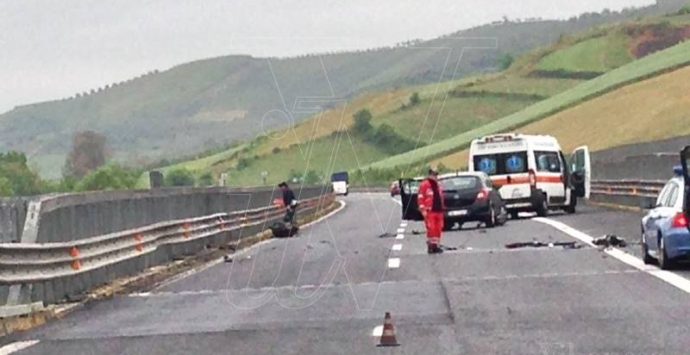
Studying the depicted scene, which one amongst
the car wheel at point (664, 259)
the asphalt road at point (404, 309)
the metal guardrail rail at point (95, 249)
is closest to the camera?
the asphalt road at point (404, 309)

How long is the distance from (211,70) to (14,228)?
107 meters

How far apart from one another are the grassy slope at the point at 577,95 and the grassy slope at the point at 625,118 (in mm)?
1752

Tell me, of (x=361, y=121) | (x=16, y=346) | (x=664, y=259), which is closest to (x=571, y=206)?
(x=664, y=259)

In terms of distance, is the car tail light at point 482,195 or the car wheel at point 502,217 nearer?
the car tail light at point 482,195

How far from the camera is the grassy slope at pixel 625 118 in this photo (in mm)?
88062

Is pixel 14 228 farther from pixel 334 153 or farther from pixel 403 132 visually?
pixel 403 132

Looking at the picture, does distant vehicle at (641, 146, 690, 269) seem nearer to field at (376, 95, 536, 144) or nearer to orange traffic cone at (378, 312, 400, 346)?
orange traffic cone at (378, 312, 400, 346)

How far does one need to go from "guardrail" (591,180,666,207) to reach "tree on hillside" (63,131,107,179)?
1840cm

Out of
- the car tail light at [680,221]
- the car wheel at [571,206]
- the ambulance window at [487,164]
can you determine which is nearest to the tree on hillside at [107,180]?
the ambulance window at [487,164]

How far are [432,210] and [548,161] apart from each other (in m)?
15.9

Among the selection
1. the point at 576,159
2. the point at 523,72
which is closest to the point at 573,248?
the point at 576,159

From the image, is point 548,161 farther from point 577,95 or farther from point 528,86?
point 528,86

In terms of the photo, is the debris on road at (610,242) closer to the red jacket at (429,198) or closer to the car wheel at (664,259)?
the red jacket at (429,198)

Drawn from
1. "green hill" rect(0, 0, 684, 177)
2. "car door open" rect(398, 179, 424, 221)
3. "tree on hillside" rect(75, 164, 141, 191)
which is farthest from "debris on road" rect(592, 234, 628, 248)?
"tree on hillside" rect(75, 164, 141, 191)
